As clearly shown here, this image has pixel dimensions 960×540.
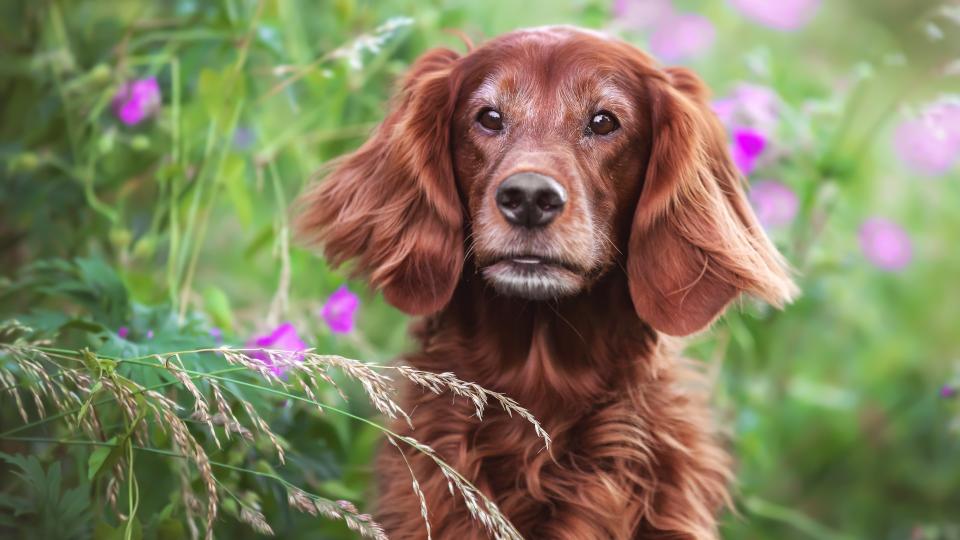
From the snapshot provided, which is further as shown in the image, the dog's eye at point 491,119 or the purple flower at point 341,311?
the purple flower at point 341,311

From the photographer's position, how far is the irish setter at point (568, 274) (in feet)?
7.40

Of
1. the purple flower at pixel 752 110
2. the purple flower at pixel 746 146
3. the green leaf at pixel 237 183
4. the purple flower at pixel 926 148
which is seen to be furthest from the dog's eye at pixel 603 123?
the purple flower at pixel 926 148

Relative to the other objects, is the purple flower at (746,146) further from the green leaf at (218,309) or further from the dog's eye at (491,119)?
the green leaf at (218,309)

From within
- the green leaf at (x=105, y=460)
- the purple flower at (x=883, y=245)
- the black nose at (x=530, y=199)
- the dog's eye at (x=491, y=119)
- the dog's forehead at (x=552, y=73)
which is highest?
the dog's forehead at (x=552, y=73)

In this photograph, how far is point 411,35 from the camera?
3428 mm

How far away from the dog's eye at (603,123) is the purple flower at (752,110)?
92 centimetres

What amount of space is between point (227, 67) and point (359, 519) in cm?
140

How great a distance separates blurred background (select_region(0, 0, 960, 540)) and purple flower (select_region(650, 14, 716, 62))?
523 millimetres

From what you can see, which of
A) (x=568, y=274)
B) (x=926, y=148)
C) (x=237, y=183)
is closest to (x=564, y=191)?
(x=568, y=274)

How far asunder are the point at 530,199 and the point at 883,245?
2.36 meters

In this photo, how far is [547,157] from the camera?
215 cm

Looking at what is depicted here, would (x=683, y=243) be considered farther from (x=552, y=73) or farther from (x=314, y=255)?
(x=314, y=255)

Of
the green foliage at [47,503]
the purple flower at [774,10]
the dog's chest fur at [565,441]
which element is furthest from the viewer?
the purple flower at [774,10]

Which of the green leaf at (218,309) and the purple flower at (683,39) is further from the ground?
the purple flower at (683,39)
